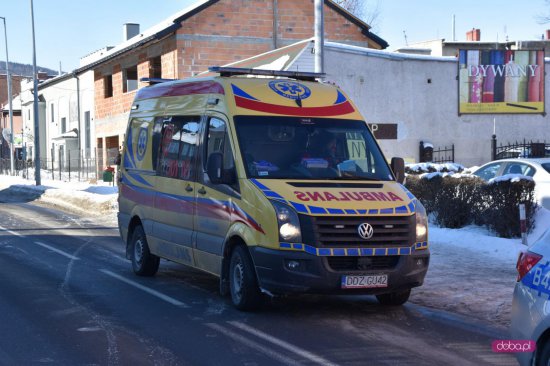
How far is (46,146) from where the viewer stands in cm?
6644

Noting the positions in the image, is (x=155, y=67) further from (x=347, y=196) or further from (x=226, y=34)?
(x=347, y=196)

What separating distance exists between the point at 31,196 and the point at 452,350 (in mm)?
29227

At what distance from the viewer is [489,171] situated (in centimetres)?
1792

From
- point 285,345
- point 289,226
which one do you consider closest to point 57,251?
point 289,226

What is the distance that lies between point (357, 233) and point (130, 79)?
36.3 meters

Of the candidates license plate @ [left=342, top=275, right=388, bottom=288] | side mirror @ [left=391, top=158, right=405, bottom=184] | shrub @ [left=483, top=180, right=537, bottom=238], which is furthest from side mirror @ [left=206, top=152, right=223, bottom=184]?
shrub @ [left=483, top=180, right=537, bottom=238]

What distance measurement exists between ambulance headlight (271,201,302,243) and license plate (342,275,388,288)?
0.65 m

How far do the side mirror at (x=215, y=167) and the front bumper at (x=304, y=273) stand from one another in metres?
0.98

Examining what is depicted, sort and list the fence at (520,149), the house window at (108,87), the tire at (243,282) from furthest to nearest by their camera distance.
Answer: the house window at (108,87) → the fence at (520,149) → the tire at (243,282)

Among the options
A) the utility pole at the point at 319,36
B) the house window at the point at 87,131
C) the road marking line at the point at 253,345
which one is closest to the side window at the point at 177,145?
the road marking line at the point at 253,345

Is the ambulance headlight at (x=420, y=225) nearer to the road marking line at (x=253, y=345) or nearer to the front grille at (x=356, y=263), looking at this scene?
the front grille at (x=356, y=263)

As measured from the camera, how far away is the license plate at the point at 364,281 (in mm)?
8461

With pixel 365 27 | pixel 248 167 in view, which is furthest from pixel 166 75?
pixel 248 167

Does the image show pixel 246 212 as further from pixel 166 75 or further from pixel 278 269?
pixel 166 75
